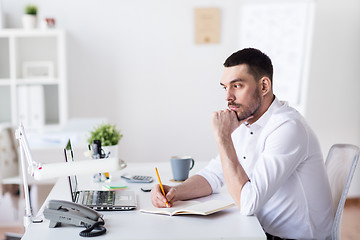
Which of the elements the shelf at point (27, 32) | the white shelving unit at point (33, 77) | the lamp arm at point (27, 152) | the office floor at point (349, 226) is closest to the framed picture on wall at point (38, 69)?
the white shelving unit at point (33, 77)

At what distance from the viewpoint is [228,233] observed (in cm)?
133

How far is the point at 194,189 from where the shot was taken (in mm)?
1741

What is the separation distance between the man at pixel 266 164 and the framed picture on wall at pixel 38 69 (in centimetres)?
237

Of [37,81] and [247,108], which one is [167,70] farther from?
[247,108]

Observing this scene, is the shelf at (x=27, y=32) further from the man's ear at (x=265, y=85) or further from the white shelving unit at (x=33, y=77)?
the man's ear at (x=265, y=85)

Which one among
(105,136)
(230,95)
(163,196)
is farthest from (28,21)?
(163,196)

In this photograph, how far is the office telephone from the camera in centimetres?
135

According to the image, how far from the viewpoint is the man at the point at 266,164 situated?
155 centimetres

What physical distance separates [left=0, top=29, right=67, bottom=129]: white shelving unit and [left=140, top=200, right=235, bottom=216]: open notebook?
7.26 ft

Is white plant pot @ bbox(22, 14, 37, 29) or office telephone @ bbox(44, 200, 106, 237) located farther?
white plant pot @ bbox(22, 14, 37, 29)

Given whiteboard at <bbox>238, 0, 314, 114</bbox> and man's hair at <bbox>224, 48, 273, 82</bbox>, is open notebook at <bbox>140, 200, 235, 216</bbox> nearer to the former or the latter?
man's hair at <bbox>224, 48, 273, 82</bbox>

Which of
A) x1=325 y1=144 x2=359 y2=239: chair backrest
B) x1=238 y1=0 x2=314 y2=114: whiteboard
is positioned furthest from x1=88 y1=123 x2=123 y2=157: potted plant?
x1=238 y1=0 x2=314 y2=114: whiteboard

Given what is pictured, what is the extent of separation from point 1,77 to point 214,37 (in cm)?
187

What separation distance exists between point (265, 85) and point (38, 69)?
2545 millimetres
